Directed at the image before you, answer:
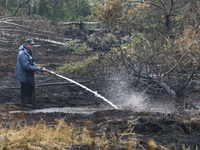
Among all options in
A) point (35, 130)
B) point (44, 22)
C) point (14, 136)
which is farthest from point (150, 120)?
point (44, 22)

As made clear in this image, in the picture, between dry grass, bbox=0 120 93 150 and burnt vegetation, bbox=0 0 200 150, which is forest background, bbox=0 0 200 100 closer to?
burnt vegetation, bbox=0 0 200 150

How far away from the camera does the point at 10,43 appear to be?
18.4 meters

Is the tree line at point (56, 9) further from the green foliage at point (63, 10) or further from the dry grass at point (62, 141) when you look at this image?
the dry grass at point (62, 141)

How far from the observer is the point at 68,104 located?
8789 millimetres

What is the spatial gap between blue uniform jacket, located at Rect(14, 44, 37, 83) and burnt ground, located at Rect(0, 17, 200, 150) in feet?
2.82

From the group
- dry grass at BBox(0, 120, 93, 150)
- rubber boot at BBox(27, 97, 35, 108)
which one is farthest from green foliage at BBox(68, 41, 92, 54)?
dry grass at BBox(0, 120, 93, 150)

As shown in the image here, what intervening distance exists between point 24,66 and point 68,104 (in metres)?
1.81

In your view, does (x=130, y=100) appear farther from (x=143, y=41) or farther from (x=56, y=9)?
(x=56, y=9)

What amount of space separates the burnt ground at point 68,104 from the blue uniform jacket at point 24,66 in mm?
861

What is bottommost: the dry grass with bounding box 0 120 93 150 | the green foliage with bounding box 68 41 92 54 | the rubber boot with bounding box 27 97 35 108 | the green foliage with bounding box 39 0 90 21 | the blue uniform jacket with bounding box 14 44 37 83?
the rubber boot with bounding box 27 97 35 108

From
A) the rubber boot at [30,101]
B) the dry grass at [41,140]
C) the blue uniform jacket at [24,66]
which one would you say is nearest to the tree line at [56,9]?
the blue uniform jacket at [24,66]

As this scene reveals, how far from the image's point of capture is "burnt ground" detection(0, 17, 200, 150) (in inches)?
169

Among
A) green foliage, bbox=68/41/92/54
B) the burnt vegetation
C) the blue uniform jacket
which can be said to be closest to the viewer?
the burnt vegetation

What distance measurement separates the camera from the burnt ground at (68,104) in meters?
4.30
